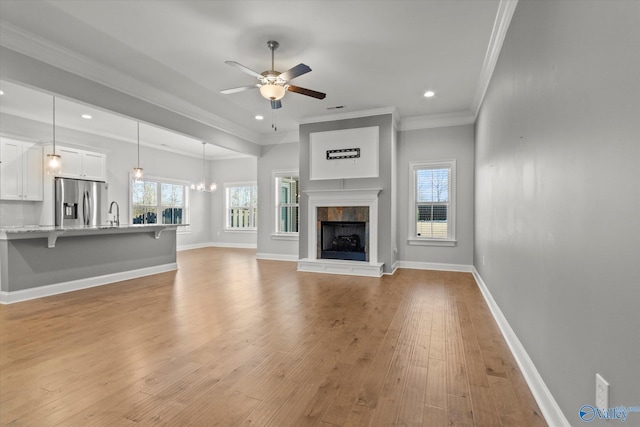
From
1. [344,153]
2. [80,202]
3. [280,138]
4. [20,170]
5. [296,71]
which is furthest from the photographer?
[280,138]

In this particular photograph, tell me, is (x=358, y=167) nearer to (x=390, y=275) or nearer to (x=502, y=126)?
(x=390, y=275)

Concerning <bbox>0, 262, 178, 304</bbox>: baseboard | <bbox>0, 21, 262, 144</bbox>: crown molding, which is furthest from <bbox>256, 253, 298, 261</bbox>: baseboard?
<bbox>0, 21, 262, 144</bbox>: crown molding

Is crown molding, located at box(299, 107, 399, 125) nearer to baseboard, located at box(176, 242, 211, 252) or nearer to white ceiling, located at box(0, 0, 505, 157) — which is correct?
white ceiling, located at box(0, 0, 505, 157)

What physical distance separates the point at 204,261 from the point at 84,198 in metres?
2.93

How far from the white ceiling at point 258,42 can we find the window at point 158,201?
4432mm

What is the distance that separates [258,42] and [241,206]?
7242 millimetres

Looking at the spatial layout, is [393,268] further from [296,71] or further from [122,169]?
[122,169]

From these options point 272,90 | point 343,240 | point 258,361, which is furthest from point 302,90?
point 343,240

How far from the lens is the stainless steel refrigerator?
21.2 ft

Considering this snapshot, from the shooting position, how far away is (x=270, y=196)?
789 centimetres

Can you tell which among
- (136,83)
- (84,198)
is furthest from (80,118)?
(136,83)

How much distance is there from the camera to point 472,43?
352 cm

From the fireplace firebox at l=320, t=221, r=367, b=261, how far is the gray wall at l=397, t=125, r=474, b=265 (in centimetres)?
88
